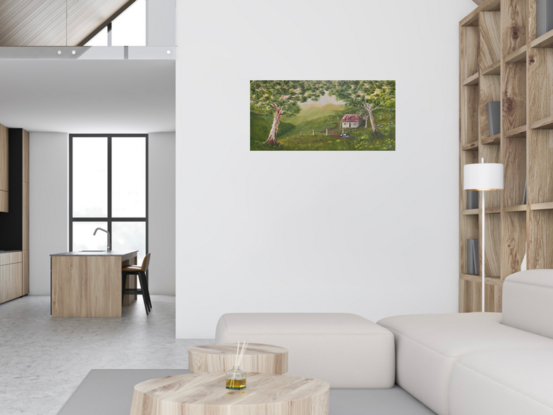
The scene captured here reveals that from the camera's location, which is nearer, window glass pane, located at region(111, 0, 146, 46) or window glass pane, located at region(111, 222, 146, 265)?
window glass pane, located at region(111, 0, 146, 46)

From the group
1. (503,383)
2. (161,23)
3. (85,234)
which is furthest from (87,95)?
(503,383)

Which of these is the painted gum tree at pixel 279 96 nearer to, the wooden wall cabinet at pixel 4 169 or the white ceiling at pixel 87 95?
the white ceiling at pixel 87 95

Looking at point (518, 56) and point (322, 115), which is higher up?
point (518, 56)

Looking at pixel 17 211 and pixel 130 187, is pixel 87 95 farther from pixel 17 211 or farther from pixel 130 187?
pixel 17 211

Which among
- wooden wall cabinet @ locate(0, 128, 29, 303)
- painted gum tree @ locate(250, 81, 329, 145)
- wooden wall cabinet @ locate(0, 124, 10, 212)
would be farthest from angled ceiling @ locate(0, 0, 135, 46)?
wooden wall cabinet @ locate(0, 128, 29, 303)

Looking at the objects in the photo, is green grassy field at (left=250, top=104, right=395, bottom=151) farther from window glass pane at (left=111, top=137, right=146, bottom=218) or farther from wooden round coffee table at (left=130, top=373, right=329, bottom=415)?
window glass pane at (left=111, top=137, right=146, bottom=218)

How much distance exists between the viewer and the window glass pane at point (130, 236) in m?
9.48

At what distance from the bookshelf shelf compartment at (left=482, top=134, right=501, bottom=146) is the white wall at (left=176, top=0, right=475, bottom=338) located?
53 cm

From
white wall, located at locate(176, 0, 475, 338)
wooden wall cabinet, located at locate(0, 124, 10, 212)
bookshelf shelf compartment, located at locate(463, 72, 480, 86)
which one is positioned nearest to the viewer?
bookshelf shelf compartment, located at locate(463, 72, 480, 86)

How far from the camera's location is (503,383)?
1.57 metres

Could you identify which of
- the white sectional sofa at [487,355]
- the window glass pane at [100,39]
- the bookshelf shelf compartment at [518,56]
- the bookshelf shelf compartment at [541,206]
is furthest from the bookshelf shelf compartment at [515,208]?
the window glass pane at [100,39]

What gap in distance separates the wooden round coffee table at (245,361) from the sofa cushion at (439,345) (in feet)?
1.70

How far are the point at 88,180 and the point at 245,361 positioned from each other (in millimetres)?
8111

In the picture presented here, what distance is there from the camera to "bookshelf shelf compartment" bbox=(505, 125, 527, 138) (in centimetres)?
411
